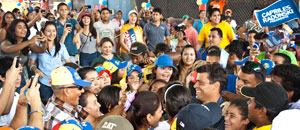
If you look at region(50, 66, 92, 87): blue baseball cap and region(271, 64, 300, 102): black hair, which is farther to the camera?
region(271, 64, 300, 102): black hair

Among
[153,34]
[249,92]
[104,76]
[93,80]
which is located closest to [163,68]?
[104,76]

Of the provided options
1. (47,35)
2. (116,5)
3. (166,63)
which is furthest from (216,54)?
(116,5)

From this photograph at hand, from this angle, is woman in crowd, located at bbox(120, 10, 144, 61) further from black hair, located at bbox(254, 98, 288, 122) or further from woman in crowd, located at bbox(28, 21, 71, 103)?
black hair, located at bbox(254, 98, 288, 122)

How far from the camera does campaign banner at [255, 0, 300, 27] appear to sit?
17.1 ft

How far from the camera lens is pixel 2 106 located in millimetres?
3191

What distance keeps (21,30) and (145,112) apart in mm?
3346

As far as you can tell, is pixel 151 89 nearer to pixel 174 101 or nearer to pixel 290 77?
pixel 174 101

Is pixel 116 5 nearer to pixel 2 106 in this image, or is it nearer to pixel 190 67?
pixel 190 67

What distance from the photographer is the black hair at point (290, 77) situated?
3314 mm

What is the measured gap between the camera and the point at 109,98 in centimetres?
349

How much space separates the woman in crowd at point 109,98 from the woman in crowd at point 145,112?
488 mm

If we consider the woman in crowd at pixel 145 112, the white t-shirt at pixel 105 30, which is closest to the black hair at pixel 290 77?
the woman in crowd at pixel 145 112

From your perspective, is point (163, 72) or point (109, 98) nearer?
point (109, 98)

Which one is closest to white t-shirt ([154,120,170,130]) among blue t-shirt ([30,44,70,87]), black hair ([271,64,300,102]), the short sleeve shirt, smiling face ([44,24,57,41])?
black hair ([271,64,300,102])
